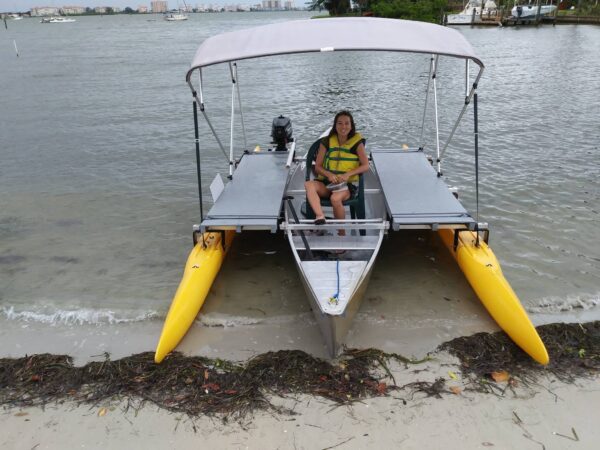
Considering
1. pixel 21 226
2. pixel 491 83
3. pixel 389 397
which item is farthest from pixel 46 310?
pixel 491 83

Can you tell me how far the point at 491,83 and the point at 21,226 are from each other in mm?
18291

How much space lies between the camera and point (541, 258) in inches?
266

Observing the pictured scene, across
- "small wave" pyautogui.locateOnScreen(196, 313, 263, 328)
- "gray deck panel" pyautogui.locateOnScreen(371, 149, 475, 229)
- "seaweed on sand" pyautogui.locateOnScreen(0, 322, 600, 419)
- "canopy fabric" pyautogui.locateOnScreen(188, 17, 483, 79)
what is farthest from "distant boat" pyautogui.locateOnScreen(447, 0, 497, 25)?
"small wave" pyautogui.locateOnScreen(196, 313, 263, 328)

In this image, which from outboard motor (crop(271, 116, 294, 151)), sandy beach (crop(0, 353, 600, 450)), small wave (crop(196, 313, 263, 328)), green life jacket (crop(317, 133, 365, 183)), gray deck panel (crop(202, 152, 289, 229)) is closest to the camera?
sandy beach (crop(0, 353, 600, 450))

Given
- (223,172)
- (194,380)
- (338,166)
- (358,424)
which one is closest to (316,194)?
(338,166)

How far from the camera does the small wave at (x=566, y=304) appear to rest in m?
5.58

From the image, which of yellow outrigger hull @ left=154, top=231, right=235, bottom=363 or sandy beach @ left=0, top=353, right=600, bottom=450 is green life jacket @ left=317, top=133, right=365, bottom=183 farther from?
sandy beach @ left=0, top=353, right=600, bottom=450

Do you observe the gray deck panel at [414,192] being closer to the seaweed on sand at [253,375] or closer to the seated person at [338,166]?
the seated person at [338,166]

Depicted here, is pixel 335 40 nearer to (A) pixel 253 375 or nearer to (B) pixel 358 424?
(A) pixel 253 375

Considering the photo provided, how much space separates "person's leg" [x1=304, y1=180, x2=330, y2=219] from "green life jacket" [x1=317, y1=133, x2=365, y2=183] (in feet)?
0.52

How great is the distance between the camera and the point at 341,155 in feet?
19.3

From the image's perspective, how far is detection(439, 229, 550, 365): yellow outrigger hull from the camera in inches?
180

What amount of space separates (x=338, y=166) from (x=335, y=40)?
1516mm

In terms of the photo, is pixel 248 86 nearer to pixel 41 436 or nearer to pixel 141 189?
pixel 141 189
